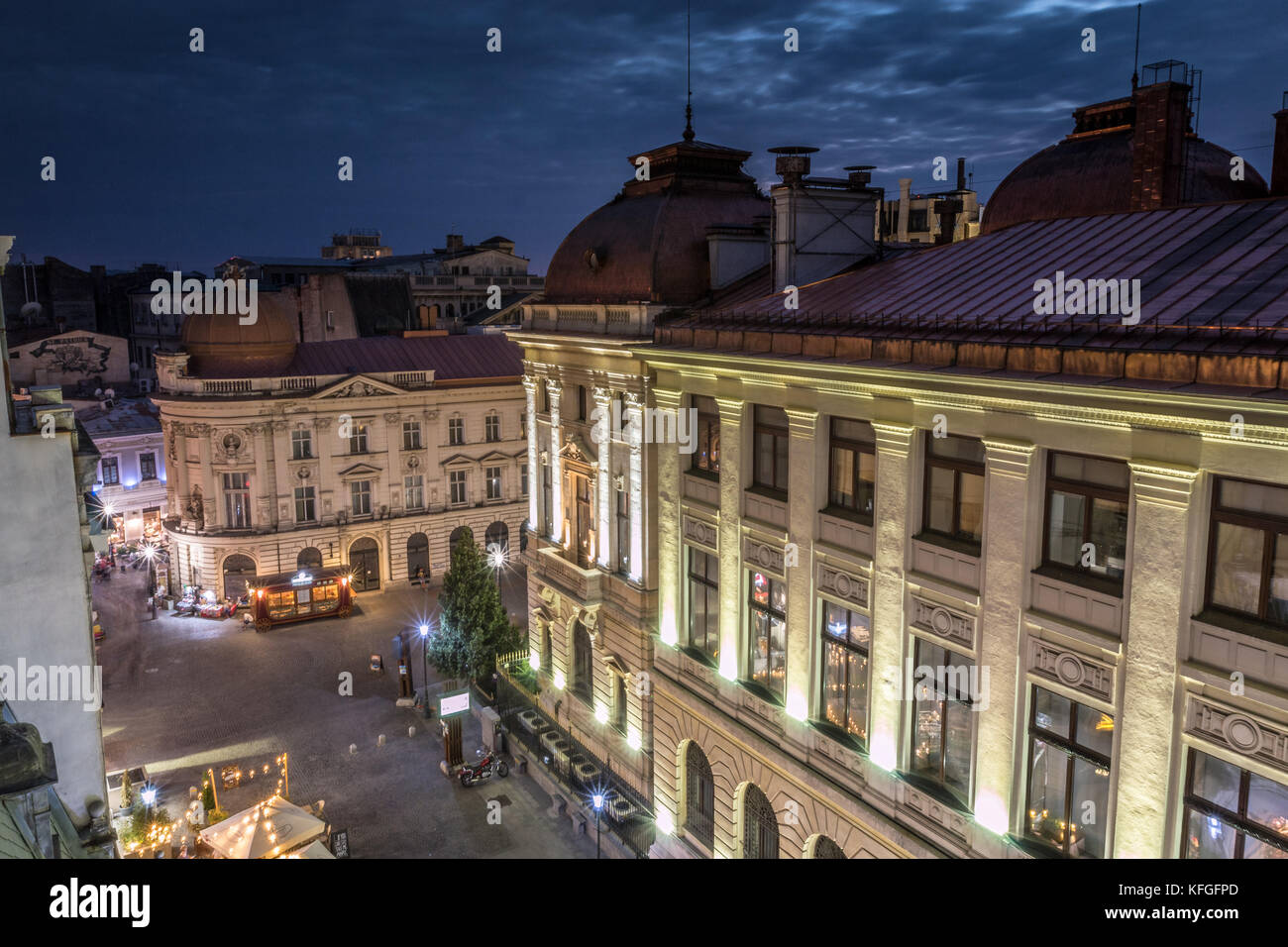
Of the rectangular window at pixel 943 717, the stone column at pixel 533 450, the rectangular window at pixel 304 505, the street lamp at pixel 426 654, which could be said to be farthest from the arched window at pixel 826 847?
the rectangular window at pixel 304 505

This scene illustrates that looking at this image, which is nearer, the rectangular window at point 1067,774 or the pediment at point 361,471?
the rectangular window at point 1067,774

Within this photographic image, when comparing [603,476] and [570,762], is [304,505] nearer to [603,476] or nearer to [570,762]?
[570,762]

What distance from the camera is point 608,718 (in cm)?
3447

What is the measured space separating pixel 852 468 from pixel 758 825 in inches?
407

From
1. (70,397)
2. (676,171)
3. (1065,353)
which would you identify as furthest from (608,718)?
(70,397)

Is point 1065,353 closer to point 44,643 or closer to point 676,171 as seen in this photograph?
point 44,643

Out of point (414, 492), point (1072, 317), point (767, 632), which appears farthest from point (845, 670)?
point (414, 492)

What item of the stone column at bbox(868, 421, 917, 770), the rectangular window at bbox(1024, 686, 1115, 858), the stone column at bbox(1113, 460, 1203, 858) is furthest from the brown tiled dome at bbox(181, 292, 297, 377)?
the stone column at bbox(1113, 460, 1203, 858)

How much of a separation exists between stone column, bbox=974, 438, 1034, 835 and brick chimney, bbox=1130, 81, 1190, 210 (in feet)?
32.8

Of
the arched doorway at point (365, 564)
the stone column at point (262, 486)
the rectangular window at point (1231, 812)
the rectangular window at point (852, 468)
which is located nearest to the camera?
the rectangular window at point (1231, 812)

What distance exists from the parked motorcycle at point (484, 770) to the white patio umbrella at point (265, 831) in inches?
311

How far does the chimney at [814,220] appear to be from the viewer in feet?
92.8

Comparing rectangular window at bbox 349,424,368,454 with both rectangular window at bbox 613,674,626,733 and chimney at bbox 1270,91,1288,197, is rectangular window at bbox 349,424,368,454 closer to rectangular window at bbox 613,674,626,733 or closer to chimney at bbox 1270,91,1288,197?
rectangular window at bbox 613,674,626,733

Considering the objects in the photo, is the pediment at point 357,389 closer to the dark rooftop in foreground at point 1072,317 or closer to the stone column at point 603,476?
the stone column at point 603,476
